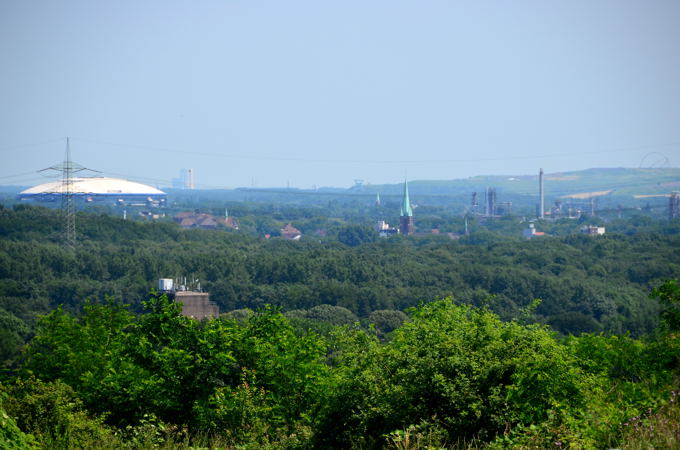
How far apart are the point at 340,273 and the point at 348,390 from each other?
387ft

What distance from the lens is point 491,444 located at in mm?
11539

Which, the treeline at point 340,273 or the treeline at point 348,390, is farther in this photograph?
the treeline at point 340,273

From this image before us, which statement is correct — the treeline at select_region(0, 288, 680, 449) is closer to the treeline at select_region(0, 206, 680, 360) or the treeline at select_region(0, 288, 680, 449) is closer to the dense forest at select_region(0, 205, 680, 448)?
the dense forest at select_region(0, 205, 680, 448)

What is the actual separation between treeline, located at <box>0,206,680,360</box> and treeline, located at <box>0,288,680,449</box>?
57301 millimetres

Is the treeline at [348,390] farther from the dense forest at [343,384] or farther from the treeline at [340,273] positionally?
the treeline at [340,273]

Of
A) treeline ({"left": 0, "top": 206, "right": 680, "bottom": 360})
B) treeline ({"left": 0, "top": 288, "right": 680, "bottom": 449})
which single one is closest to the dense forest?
treeline ({"left": 0, "top": 288, "right": 680, "bottom": 449})

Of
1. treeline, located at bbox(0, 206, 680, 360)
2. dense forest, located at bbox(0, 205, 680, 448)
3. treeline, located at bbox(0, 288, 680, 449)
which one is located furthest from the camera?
treeline, located at bbox(0, 206, 680, 360)

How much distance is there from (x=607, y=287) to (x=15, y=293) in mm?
74401

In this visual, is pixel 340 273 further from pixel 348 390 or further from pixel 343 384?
pixel 348 390

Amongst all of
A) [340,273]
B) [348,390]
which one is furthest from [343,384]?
[340,273]

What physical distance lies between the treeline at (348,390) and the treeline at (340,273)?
57301 millimetres

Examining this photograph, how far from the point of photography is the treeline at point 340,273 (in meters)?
108

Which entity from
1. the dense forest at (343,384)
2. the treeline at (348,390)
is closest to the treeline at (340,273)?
the dense forest at (343,384)

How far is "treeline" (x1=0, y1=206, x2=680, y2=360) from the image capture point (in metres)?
108
